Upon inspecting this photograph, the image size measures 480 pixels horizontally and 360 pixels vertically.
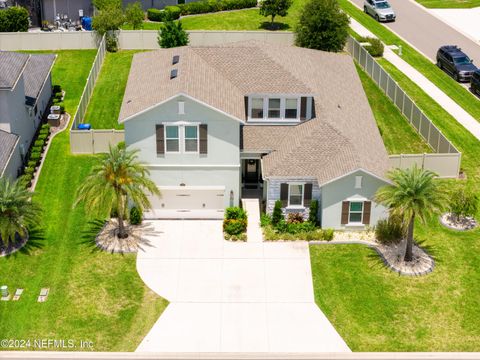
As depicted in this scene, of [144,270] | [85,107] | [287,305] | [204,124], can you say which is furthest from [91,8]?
[287,305]

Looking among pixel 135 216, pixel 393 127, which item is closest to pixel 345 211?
pixel 135 216

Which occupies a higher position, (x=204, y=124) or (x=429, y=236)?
(x=204, y=124)

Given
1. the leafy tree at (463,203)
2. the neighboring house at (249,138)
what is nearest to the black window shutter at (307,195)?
the neighboring house at (249,138)

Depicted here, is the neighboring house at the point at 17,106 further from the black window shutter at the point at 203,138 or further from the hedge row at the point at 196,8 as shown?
the hedge row at the point at 196,8

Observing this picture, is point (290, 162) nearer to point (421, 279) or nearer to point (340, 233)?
point (340, 233)

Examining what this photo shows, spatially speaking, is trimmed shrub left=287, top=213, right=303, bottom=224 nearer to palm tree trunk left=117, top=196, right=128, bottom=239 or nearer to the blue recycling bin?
palm tree trunk left=117, top=196, right=128, bottom=239

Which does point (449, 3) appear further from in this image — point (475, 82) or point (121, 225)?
point (121, 225)
